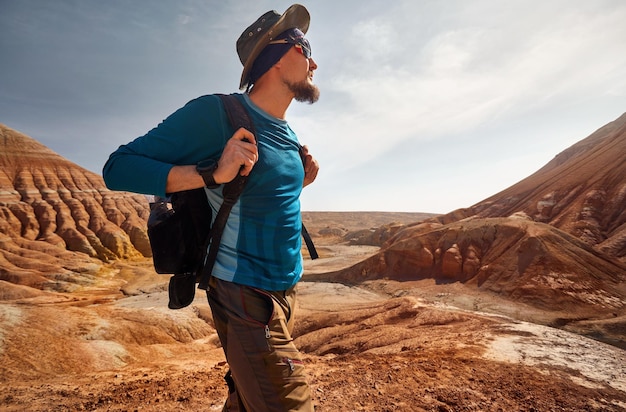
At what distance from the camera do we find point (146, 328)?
42.7 feet

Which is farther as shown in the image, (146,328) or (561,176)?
(561,176)

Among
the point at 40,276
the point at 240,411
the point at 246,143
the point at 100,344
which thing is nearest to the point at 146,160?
the point at 246,143

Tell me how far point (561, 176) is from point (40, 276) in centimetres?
5476

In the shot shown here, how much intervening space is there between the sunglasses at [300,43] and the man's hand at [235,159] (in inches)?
37.5

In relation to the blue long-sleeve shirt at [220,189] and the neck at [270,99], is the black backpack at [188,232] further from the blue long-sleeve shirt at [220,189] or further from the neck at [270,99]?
the neck at [270,99]

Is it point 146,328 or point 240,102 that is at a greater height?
point 240,102

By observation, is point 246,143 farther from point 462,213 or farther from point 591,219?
point 462,213

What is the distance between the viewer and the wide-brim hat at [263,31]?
2084 millimetres

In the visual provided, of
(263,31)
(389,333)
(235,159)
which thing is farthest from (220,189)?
(389,333)

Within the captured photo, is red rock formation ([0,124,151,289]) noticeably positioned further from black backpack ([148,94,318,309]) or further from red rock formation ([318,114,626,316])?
black backpack ([148,94,318,309])

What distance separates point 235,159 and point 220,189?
262 mm

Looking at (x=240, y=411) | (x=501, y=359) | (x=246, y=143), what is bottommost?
(x=501, y=359)

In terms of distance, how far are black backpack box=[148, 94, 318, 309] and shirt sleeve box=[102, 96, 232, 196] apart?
0.35 feet

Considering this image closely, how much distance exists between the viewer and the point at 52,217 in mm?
42188
